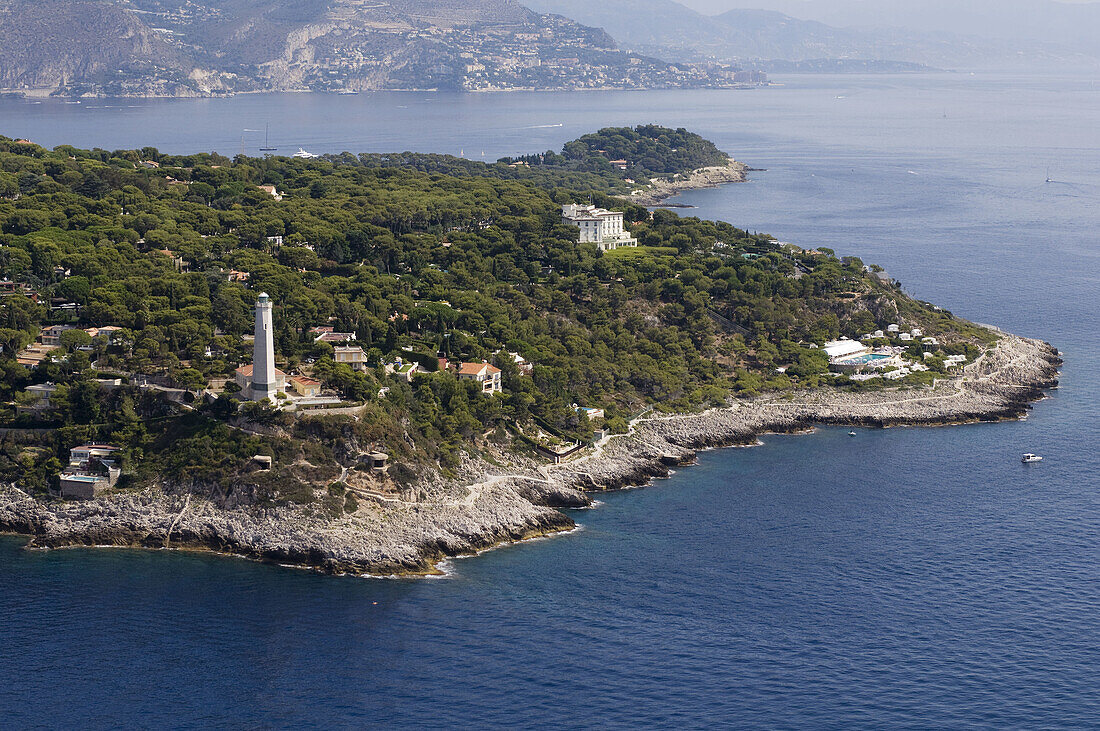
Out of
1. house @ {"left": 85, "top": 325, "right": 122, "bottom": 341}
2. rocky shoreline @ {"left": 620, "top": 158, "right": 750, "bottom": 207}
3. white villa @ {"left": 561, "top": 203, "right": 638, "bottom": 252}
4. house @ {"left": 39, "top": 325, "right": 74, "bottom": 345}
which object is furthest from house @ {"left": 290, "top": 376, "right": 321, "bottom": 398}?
rocky shoreline @ {"left": 620, "top": 158, "right": 750, "bottom": 207}

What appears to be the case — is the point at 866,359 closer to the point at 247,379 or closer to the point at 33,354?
the point at 247,379

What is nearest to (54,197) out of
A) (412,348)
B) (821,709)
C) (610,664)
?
(412,348)

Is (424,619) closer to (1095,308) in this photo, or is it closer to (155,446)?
(155,446)

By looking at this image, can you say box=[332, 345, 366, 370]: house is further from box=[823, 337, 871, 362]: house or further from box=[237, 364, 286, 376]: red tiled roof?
box=[823, 337, 871, 362]: house

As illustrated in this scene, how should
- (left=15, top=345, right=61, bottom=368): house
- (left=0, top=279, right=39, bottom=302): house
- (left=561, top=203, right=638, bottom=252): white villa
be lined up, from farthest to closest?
(left=561, top=203, right=638, bottom=252): white villa → (left=0, top=279, right=39, bottom=302): house → (left=15, top=345, right=61, bottom=368): house

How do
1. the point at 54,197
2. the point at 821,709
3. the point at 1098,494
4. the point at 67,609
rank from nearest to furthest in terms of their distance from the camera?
the point at 821,709, the point at 67,609, the point at 1098,494, the point at 54,197

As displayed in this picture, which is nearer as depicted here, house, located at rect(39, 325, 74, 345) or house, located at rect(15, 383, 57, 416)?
house, located at rect(15, 383, 57, 416)
